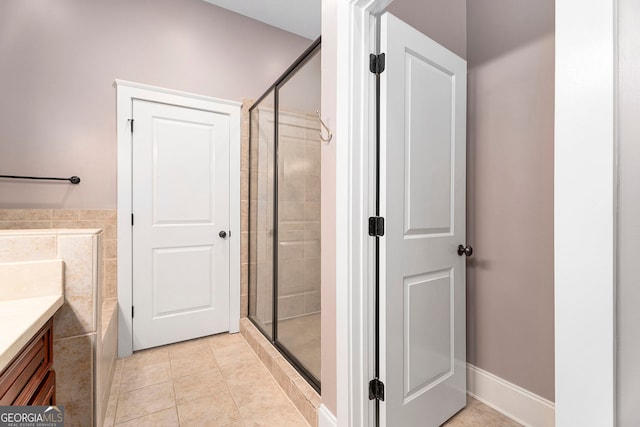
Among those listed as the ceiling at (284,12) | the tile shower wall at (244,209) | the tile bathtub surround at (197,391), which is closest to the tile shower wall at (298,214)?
the tile bathtub surround at (197,391)

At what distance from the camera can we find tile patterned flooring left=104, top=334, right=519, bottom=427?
159cm

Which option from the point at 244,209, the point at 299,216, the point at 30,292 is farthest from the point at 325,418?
the point at 244,209

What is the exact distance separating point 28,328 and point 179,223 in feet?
5.73

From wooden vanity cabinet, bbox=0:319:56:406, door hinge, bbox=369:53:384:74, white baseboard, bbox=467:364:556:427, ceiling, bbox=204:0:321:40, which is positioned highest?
ceiling, bbox=204:0:321:40

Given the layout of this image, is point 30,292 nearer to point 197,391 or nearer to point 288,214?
point 197,391

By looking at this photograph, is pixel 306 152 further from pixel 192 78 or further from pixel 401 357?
pixel 192 78

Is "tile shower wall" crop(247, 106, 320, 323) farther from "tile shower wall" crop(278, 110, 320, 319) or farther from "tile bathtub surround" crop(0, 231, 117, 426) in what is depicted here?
"tile bathtub surround" crop(0, 231, 117, 426)

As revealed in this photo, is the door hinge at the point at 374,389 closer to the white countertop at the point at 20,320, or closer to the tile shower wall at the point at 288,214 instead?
the tile shower wall at the point at 288,214

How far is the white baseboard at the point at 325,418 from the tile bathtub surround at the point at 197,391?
0.19 meters

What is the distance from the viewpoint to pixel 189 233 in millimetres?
2529

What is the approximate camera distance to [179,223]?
249 cm

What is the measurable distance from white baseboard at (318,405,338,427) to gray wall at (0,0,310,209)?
210 centimetres

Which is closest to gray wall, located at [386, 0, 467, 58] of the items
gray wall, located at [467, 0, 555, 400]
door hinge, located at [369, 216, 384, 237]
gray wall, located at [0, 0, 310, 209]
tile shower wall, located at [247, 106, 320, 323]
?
gray wall, located at [467, 0, 555, 400]

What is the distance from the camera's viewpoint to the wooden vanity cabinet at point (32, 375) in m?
0.74
